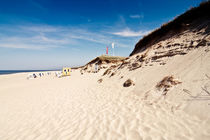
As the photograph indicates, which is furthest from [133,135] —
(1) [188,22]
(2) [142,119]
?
(1) [188,22]

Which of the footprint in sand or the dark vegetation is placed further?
the dark vegetation

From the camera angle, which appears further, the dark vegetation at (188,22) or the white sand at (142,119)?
the dark vegetation at (188,22)

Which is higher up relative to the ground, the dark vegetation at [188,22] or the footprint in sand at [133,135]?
the dark vegetation at [188,22]

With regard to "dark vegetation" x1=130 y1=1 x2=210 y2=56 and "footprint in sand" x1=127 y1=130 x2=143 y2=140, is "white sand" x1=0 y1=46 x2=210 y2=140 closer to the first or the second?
"footprint in sand" x1=127 y1=130 x2=143 y2=140

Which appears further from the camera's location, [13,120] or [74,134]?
[13,120]

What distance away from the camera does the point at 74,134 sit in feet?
9.53

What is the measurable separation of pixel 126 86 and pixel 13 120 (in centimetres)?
593

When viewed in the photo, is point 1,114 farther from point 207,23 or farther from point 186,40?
point 207,23

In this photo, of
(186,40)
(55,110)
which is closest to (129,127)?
(55,110)

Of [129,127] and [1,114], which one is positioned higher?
[129,127]

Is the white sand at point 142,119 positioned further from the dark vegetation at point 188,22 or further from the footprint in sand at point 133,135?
the dark vegetation at point 188,22

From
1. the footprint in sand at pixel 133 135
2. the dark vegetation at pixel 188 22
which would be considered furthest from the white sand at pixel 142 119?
the dark vegetation at pixel 188 22

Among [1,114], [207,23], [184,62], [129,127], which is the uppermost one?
[207,23]

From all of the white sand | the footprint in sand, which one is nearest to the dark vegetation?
the white sand
